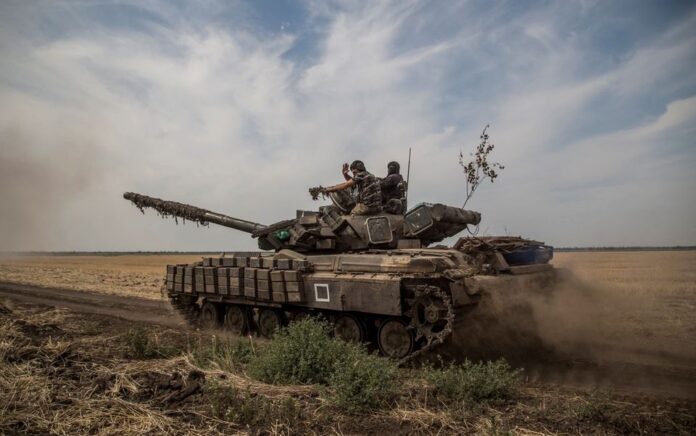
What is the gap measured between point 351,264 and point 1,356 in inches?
222

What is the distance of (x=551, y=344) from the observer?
9672 mm

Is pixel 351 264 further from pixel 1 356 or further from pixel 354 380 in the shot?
pixel 1 356

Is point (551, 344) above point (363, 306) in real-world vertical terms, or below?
below

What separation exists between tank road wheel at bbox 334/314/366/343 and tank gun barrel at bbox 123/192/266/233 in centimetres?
390

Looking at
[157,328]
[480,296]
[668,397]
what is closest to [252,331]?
[157,328]

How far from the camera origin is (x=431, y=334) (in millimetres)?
8234

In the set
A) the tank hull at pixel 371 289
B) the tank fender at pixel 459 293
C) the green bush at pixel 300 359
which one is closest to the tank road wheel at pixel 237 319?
the tank hull at pixel 371 289

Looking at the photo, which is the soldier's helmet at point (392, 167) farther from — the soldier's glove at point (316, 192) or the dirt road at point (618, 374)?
the dirt road at point (618, 374)

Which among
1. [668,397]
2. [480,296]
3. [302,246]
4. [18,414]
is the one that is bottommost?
[668,397]

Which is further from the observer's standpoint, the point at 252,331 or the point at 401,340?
the point at 252,331

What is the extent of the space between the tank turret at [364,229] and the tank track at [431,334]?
75.8 inches

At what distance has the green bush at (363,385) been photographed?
5.38 meters

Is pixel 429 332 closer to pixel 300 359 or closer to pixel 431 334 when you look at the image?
pixel 431 334

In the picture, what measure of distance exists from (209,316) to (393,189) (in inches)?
241
